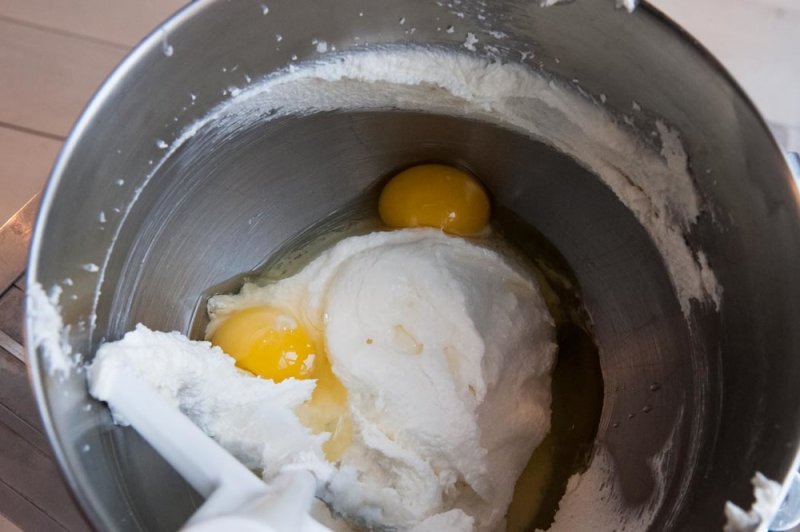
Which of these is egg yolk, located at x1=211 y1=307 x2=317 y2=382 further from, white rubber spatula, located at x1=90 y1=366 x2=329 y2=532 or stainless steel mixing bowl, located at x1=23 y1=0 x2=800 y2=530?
white rubber spatula, located at x1=90 y1=366 x2=329 y2=532

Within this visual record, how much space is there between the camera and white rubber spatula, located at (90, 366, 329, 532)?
709mm

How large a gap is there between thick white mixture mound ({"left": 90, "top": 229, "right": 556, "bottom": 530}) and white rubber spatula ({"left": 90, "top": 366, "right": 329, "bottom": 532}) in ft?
0.57

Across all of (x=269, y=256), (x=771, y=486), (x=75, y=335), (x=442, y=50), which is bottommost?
(x=75, y=335)

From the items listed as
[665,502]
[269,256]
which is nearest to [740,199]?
[665,502]

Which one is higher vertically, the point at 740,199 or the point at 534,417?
the point at 740,199

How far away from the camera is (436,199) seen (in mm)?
1164

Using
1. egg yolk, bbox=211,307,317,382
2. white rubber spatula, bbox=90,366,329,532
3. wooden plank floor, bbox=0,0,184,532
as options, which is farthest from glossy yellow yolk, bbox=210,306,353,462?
wooden plank floor, bbox=0,0,184,532

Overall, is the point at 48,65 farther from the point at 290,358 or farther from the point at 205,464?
the point at 205,464

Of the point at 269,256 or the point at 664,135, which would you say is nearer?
the point at 664,135

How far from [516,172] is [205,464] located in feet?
2.30

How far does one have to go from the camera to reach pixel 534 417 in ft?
3.65

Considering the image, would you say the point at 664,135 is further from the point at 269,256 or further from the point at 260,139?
the point at 269,256

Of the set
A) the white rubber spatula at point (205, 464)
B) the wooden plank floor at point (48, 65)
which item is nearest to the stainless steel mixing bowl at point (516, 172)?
the white rubber spatula at point (205, 464)

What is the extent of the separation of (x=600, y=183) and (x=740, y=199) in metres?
0.25
